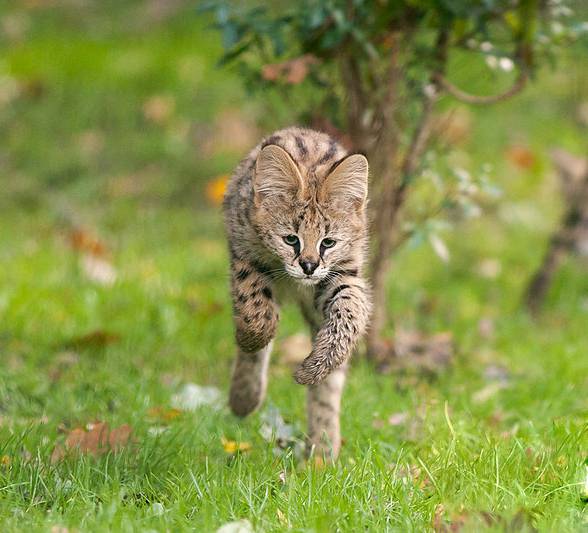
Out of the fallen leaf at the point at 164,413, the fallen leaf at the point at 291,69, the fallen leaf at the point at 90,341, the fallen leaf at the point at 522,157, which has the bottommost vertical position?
the fallen leaf at the point at 522,157

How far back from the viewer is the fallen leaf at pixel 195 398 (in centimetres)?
522

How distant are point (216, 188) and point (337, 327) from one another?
17.3 feet

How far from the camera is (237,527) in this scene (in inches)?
131

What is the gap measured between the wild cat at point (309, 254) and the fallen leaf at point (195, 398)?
2.73ft

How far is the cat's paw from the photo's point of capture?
3975 mm

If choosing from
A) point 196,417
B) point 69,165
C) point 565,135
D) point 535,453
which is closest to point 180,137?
point 69,165

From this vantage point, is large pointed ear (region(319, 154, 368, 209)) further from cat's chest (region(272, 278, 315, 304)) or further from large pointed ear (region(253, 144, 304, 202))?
cat's chest (region(272, 278, 315, 304))

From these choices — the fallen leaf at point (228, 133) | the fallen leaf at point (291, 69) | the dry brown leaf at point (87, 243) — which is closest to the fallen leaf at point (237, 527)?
the fallen leaf at point (291, 69)

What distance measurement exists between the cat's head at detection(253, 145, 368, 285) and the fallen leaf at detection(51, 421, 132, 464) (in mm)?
1085

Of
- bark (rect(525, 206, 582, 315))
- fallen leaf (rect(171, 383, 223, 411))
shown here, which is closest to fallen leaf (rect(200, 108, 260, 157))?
bark (rect(525, 206, 582, 315))

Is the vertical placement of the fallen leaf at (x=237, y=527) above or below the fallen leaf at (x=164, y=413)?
above

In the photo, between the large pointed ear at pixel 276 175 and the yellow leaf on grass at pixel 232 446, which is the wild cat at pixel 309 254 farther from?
the yellow leaf on grass at pixel 232 446

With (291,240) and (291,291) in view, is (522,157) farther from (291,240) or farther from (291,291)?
(291,240)

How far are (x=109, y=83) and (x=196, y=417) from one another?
662cm
